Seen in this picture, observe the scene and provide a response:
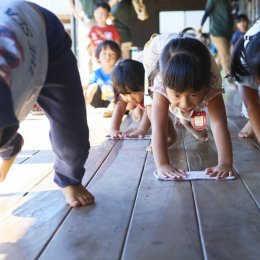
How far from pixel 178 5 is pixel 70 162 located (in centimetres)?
1140

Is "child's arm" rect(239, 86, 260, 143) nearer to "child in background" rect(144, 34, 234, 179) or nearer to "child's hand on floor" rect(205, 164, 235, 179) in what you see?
"child in background" rect(144, 34, 234, 179)

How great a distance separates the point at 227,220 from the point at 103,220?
0.32 metres

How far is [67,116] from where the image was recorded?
1365 millimetres

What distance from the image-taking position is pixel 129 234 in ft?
3.88

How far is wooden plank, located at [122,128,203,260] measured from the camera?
107cm

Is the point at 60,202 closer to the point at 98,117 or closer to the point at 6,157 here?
the point at 6,157

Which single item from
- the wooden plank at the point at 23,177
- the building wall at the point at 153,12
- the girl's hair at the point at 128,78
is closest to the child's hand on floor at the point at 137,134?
the girl's hair at the point at 128,78

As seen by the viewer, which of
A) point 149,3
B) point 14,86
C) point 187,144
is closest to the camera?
point 14,86

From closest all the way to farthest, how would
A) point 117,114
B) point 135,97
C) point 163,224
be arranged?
1. point 163,224
2. point 135,97
3. point 117,114

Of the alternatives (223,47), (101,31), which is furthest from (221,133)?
(223,47)

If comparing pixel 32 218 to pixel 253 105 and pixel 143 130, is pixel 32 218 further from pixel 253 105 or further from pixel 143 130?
pixel 143 130

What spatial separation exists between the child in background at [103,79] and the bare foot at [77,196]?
233 cm

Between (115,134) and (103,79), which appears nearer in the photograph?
(115,134)

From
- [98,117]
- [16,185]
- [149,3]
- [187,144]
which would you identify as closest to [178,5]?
[149,3]
